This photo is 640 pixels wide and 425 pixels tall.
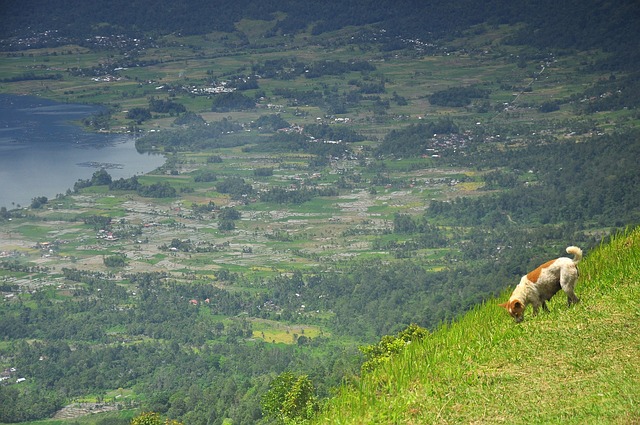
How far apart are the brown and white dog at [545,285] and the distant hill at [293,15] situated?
10372 cm

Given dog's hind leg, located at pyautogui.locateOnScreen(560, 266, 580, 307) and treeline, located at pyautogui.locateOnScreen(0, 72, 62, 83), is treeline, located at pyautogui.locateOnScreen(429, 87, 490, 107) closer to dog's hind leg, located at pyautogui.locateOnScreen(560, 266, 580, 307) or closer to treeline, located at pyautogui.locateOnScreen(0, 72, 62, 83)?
treeline, located at pyautogui.locateOnScreen(0, 72, 62, 83)

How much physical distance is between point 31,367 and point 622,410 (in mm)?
32540

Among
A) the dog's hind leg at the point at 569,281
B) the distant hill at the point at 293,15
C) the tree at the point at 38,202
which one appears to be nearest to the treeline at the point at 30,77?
the distant hill at the point at 293,15

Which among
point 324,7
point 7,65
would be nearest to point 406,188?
point 7,65

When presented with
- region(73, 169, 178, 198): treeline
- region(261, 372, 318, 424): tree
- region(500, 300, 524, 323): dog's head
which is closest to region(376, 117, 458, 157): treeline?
region(73, 169, 178, 198): treeline

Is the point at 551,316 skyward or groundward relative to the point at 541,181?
skyward

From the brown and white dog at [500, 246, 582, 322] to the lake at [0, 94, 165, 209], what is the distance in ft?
187

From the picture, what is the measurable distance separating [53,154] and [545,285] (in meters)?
70.8

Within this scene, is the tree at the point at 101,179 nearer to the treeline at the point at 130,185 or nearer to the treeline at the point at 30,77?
the treeline at the point at 130,185

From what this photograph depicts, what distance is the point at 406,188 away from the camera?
62.6 m

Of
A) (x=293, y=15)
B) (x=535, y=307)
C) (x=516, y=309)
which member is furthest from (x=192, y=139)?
(x=516, y=309)

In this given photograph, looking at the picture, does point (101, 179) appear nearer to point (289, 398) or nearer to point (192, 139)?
point (192, 139)

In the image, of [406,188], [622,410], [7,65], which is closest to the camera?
[622,410]

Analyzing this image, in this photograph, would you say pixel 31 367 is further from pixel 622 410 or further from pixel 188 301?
pixel 622 410
